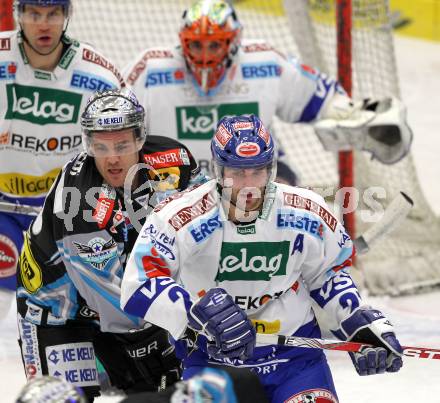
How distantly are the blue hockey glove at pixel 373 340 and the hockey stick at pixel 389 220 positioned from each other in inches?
38.5

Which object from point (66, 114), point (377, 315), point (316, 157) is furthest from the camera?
point (316, 157)

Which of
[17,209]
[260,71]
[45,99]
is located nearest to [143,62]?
[260,71]

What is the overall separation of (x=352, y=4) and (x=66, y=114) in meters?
1.92

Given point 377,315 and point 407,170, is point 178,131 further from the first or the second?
point 377,315

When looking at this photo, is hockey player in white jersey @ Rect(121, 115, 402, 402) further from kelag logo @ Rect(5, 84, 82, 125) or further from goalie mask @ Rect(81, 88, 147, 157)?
kelag logo @ Rect(5, 84, 82, 125)

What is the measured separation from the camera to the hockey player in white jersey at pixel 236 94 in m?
5.33

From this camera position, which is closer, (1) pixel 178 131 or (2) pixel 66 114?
(2) pixel 66 114

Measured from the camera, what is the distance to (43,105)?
16.0 feet

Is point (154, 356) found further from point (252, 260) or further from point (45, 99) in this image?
point (45, 99)

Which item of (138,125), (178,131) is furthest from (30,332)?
(178,131)

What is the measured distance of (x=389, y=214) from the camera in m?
4.55

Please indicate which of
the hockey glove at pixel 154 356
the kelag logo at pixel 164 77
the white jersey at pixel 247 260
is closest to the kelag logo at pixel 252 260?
the white jersey at pixel 247 260

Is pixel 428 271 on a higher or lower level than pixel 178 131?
lower

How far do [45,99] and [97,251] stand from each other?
124cm
